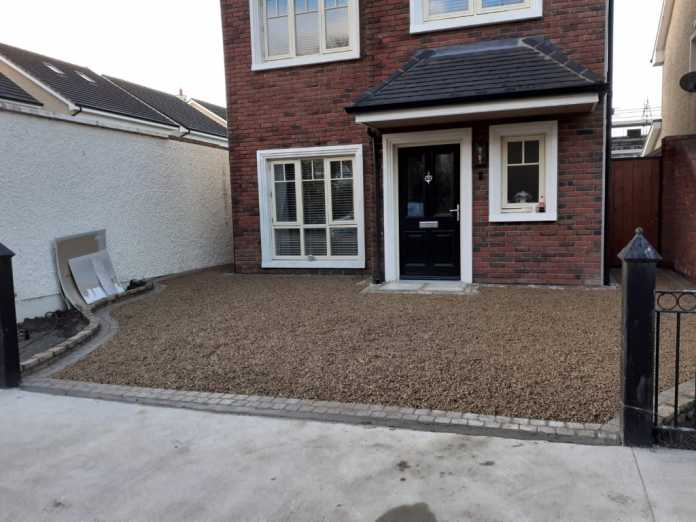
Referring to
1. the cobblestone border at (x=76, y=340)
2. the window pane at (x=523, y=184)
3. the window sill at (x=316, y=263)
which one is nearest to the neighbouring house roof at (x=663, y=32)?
the window pane at (x=523, y=184)

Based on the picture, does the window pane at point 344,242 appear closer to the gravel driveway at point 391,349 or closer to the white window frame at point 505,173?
the gravel driveway at point 391,349

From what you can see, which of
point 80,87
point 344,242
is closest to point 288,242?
point 344,242

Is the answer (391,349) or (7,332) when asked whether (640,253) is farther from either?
(7,332)

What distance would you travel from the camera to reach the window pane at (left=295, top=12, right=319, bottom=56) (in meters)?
10.1

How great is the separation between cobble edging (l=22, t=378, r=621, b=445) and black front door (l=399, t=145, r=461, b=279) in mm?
5405

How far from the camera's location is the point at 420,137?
889 cm

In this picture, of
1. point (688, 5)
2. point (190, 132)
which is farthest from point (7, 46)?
point (688, 5)

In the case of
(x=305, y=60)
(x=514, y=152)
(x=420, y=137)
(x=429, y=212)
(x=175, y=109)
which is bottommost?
(x=429, y=212)

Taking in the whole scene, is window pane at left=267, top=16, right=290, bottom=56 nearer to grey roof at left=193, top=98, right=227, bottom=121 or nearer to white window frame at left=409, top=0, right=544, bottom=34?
white window frame at left=409, top=0, right=544, bottom=34

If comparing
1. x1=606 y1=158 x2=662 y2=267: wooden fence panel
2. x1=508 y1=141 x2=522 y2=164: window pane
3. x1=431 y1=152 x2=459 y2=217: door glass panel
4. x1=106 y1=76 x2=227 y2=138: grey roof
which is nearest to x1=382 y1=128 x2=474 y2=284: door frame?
x1=431 y1=152 x2=459 y2=217: door glass panel

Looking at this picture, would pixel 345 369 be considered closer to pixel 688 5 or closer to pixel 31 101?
pixel 31 101

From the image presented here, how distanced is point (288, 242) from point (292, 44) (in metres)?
3.64

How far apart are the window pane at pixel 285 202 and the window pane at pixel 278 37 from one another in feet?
7.97

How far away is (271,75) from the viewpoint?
1031 centimetres
